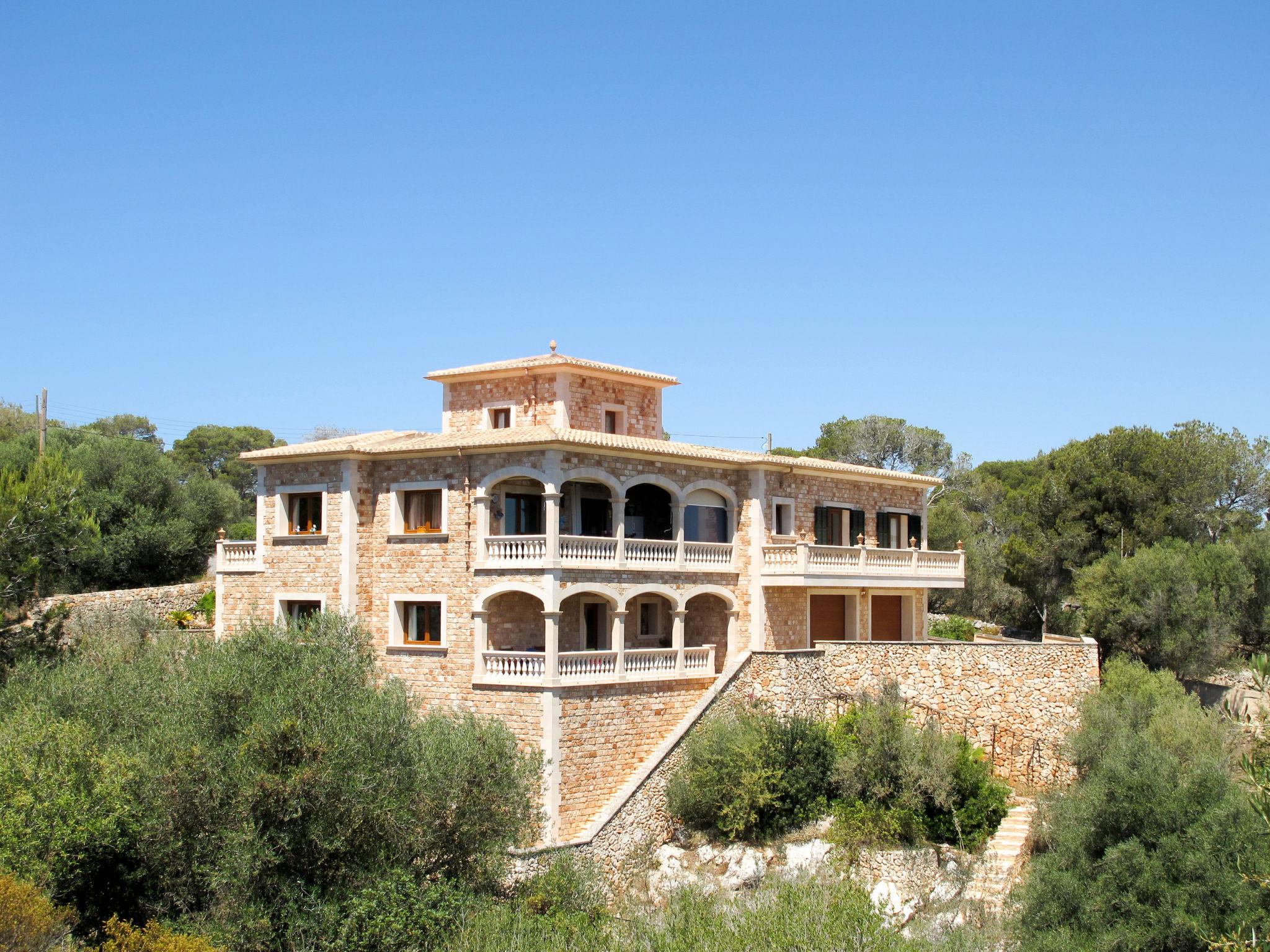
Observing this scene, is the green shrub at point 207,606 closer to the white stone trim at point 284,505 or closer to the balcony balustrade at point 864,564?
the white stone trim at point 284,505

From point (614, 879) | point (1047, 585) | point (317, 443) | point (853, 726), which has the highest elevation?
point (317, 443)

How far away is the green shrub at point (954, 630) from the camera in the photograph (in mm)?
43188

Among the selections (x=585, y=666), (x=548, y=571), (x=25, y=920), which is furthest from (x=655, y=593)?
(x=25, y=920)

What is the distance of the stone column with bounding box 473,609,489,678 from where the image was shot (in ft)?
96.7

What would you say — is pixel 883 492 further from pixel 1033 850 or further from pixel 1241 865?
pixel 1241 865

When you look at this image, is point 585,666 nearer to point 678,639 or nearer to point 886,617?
point 678,639

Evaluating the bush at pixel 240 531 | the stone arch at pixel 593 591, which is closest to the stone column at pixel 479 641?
the stone arch at pixel 593 591

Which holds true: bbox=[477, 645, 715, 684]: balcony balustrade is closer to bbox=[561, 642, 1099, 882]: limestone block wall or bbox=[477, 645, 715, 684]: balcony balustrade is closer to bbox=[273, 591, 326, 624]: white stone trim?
bbox=[561, 642, 1099, 882]: limestone block wall

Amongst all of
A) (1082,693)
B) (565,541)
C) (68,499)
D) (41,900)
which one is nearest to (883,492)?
(1082,693)

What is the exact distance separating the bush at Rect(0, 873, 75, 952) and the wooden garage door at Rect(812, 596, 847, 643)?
67.5ft

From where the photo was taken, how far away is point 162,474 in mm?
48688

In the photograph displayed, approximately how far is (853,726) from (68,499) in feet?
64.2

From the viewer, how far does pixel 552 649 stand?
2853cm

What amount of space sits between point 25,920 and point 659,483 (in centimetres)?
1712
